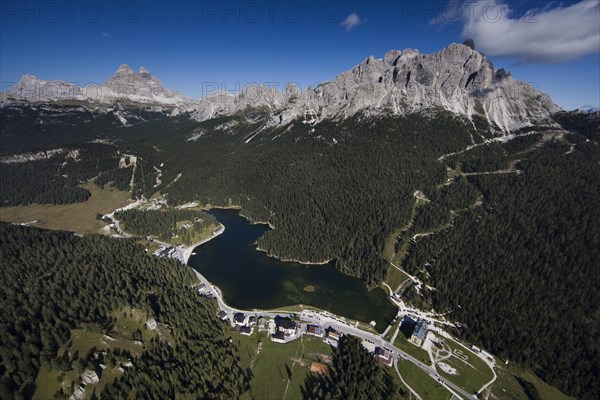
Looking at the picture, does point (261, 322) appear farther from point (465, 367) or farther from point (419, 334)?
point (465, 367)

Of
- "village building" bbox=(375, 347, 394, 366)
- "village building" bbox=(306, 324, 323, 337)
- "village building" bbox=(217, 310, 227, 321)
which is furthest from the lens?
"village building" bbox=(217, 310, 227, 321)

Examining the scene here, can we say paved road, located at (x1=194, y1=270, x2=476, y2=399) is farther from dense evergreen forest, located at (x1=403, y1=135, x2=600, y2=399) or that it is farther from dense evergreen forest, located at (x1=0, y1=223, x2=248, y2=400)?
dense evergreen forest, located at (x1=403, y1=135, x2=600, y2=399)

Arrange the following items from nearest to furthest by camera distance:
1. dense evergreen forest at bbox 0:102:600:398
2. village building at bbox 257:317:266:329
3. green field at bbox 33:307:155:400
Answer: green field at bbox 33:307:155:400, dense evergreen forest at bbox 0:102:600:398, village building at bbox 257:317:266:329

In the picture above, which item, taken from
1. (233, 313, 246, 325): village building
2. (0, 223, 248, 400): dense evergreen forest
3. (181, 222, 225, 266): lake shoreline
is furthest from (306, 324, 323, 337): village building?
(181, 222, 225, 266): lake shoreline

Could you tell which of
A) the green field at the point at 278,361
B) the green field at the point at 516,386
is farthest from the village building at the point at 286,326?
the green field at the point at 516,386

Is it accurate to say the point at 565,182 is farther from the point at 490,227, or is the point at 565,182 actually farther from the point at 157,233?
the point at 157,233

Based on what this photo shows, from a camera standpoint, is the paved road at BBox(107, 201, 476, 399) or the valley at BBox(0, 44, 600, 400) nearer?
the valley at BBox(0, 44, 600, 400)
